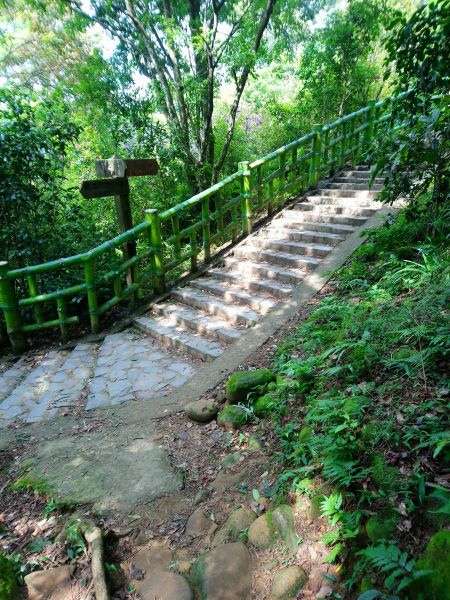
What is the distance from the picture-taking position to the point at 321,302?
168 inches

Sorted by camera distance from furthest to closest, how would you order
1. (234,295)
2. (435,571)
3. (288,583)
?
(234,295) → (288,583) → (435,571)

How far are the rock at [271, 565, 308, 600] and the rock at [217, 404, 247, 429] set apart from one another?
140cm

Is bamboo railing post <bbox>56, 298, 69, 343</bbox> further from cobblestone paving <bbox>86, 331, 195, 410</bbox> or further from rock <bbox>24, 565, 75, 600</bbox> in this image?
rock <bbox>24, 565, 75, 600</bbox>

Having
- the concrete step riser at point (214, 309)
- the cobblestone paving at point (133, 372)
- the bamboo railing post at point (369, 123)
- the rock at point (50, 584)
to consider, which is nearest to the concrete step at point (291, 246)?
the concrete step riser at point (214, 309)

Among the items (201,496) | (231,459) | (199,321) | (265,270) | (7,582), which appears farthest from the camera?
(265,270)

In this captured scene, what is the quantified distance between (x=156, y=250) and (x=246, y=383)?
3.01 m

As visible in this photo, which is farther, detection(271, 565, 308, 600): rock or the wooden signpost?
the wooden signpost

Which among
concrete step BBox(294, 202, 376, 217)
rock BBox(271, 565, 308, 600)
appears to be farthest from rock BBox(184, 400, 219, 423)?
concrete step BBox(294, 202, 376, 217)

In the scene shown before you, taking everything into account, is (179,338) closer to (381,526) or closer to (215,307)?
(215,307)

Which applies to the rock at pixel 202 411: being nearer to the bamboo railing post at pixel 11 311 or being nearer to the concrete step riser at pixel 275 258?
the concrete step riser at pixel 275 258

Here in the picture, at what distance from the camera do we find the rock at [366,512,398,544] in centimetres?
164

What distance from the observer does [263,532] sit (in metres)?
2.13

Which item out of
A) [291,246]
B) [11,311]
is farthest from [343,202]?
[11,311]

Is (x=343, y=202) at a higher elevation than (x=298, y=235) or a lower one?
higher
